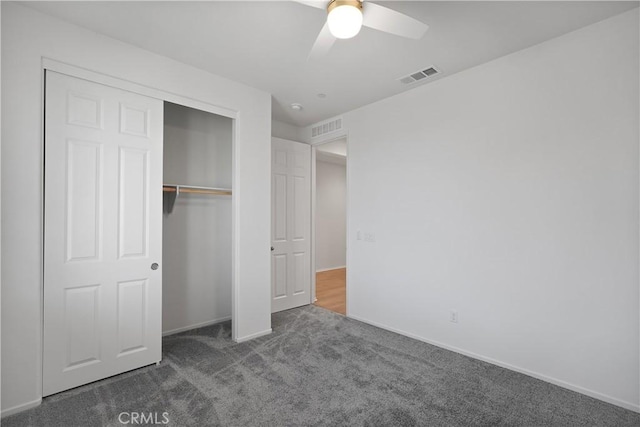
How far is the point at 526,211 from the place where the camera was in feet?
8.55

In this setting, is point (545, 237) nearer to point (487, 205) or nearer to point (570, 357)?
point (487, 205)

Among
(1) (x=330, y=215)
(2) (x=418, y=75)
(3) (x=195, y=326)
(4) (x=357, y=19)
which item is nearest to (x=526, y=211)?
(2) (x=418, y=75)

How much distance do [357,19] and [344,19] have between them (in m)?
0.08

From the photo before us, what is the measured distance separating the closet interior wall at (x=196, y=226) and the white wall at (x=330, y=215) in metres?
3.50

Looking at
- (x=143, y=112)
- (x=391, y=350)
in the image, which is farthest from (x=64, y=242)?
(x=391, y=350)

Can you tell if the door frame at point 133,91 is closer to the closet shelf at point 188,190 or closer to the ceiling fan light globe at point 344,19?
the closet shelf at point 188,190

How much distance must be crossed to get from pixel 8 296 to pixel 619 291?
412 cm

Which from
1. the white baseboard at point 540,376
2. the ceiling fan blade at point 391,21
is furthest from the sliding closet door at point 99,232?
the white baseboard at point 540,376

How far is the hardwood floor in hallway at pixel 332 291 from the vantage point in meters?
4.58

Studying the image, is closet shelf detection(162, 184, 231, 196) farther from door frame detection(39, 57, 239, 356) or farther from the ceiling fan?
the ceiling fan

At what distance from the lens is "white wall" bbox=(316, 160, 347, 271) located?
7.31 metres

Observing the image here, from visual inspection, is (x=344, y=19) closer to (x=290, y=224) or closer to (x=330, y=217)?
(x=290, y=224)

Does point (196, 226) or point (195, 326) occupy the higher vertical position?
point (196, 226)

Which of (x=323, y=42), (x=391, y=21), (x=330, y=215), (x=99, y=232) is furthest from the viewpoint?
(x=330, y=215)
